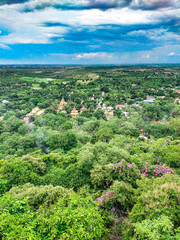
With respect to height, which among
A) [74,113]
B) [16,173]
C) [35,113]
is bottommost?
[16,173]

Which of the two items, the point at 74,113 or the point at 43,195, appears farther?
the point at 74,113

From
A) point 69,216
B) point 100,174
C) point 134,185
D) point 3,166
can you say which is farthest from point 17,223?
point 3,166

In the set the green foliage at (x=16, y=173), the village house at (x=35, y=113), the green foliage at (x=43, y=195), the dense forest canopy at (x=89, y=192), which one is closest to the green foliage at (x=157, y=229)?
the dense forest canopy at (x=89, y=192)

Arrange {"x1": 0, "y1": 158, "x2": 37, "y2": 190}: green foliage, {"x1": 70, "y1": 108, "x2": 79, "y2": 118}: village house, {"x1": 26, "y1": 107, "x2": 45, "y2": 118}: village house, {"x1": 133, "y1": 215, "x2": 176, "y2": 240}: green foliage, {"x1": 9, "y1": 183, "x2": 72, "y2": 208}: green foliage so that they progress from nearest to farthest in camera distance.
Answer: {"x1": 133, "y1": 215, "x2": 176, "y2": 240}: green foliage < {"x1": 9, "y1": 183, "x2": 72, "y2": 208}: green foliage < {"x1": 0, "y1": 158, "x2": 37, "y2": 190}: green foliage < {"x1": 26, "y1": 107, "x2": 45, "y2": 118}: village house < {"x1": 70, "y1": 108, "x2": 79, "y2": 118}: village house

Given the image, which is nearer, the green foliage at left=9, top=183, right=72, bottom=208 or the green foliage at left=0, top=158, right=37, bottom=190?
the green foliage at left=9, top=183, right=72, bottom=208

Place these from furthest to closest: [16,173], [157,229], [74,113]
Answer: [74,113] → [16,173] → [157,229]

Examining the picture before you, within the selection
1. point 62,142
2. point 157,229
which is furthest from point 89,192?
point 62,142

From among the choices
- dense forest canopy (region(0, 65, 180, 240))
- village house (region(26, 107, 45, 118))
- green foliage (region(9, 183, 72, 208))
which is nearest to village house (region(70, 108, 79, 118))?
village house (region(26, 107, 45, 118))

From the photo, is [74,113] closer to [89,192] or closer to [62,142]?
[62,142]

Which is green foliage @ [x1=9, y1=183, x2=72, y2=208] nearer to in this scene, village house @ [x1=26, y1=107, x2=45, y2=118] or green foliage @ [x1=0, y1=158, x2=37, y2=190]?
green foliage @ [x1=0, y1=158, x2=37, y2=190]

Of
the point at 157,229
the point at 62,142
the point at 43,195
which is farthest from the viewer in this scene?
the point at 62,142

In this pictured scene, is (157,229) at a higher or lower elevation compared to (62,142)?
higher

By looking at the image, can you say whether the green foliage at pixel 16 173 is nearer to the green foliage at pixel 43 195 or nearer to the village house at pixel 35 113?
the green foliage at pixel 43 195

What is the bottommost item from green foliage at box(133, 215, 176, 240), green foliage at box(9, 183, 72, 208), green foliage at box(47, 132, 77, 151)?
green foliage at box(47, 132, 77, 151)
